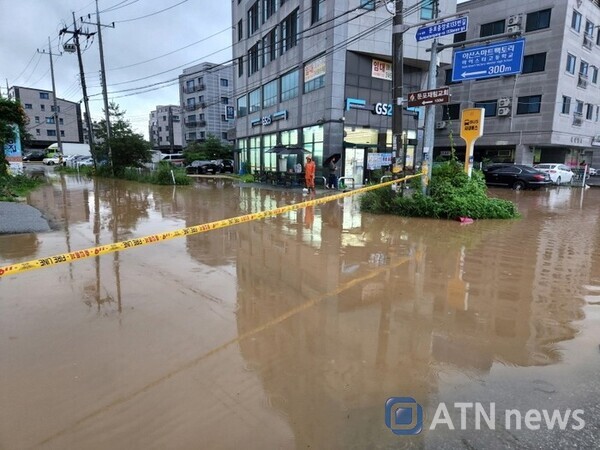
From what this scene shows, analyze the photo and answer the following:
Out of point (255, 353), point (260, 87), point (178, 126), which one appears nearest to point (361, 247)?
point (255, 353)

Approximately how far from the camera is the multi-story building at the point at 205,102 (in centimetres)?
6919

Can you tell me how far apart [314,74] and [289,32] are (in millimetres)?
5125

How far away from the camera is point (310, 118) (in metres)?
23.7

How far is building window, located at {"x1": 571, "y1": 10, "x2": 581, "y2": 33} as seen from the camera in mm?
28995

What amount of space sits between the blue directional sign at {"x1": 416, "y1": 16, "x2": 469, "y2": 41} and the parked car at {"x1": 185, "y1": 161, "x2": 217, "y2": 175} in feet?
99.8

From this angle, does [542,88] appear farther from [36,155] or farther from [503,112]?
[36,155]

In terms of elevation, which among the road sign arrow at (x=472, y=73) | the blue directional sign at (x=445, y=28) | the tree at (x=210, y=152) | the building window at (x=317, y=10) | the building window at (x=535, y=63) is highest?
the building window at (x=317, y=10)

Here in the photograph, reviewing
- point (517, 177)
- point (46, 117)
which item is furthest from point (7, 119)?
point (46, 117)

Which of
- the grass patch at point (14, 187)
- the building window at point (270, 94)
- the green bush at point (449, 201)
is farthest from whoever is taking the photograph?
the building window at point (270, 94)

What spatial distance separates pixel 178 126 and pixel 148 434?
8760 cm

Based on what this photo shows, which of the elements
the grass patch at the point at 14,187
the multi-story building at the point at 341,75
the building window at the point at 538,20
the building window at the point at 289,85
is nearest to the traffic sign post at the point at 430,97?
the multi-story building at the point at 341,75

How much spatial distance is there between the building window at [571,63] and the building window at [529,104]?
3.02 m

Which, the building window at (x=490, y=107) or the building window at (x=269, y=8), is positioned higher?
the building window at (x=269, y=8)

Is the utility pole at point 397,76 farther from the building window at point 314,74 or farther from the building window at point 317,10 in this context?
the building window at point 317,10
